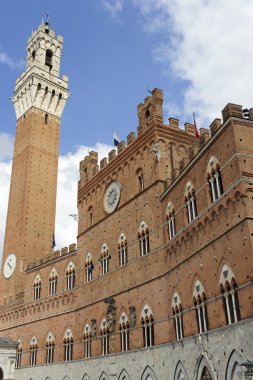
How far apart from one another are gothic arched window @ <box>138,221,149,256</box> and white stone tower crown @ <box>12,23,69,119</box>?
24.5 meters

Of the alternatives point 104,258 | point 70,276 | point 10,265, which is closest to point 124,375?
point 104,258

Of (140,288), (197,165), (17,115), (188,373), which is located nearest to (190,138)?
(197,165)

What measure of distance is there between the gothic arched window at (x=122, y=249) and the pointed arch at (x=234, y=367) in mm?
10721

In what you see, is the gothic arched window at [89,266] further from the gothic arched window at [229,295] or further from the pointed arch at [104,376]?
the gothic arched window at [229,295]

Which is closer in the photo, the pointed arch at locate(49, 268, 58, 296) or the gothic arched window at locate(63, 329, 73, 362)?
the gothic arched window at locate(63, 329, 73, 362)

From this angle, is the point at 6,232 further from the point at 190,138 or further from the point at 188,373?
the point at 188,373

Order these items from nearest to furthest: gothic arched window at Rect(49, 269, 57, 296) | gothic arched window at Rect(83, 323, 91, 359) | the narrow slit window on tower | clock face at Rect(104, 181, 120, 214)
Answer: gothic arched window at Rect(83, 323, 91, 359) → clock face at Rect(104, 181, 120, 214) → gothic arched window at Rect(49, 269, 57, 296) → the narrow slit window on tower

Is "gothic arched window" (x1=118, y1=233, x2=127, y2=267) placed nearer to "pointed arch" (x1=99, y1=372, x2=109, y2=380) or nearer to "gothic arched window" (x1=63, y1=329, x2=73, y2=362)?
"pointed arch" (x1=99, y1=372, x2=109, y2=380)

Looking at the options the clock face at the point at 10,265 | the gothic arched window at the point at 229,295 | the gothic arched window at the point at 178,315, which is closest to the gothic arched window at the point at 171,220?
the gothic arched window at the point at 178,315

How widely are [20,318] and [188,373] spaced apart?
20637 millimetres

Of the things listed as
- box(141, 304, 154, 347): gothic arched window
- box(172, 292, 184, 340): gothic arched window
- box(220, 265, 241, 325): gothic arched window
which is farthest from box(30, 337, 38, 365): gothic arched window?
box(220, 265, 241, 325): gothic arched window

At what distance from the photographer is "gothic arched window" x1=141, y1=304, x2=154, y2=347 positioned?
816 inches

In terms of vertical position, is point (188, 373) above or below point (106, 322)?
below

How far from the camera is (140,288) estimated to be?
873 inches
